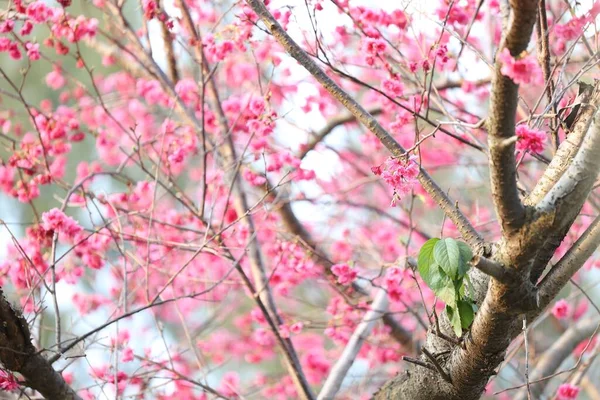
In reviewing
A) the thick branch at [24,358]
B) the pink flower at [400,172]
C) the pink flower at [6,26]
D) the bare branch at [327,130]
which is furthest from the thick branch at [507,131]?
the bare branch at [327,130]

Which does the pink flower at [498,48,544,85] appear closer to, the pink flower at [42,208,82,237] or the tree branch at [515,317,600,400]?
the pink flower at [42,208,82,237]

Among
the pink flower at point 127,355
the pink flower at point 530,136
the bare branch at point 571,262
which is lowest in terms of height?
the bare branch at point 571,262

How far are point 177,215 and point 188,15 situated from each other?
125 cm

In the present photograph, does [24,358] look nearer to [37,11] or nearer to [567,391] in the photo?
[37,11]

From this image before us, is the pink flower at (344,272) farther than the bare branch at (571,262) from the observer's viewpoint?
Yes

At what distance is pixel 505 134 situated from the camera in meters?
1.62

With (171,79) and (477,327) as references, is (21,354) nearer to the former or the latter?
(477,327)

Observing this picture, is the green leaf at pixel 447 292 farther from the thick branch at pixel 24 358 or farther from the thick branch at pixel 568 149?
the thick branch at pixel 24 358

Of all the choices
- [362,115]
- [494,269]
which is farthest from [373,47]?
[494,269]

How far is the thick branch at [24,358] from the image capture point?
2301mm

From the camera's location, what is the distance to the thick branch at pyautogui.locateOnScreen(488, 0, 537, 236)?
1518 millimetres

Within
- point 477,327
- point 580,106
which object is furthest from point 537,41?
point 477,327

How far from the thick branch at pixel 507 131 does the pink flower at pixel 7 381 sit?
1.82 m

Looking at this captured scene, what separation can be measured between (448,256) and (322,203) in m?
2.70
